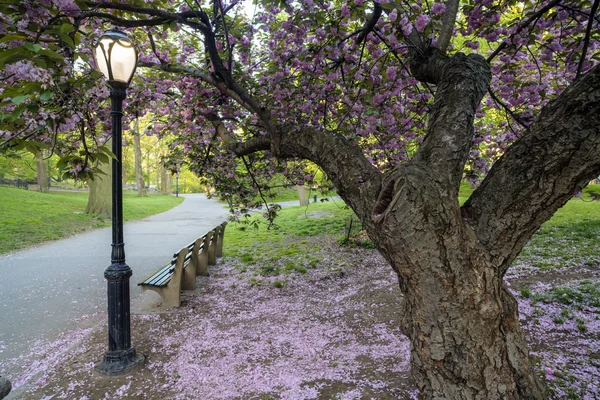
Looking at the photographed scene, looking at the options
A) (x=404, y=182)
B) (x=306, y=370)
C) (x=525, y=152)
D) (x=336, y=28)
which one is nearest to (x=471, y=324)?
(x=404, y=182)

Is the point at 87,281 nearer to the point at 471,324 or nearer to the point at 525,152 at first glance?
the point at 471,324

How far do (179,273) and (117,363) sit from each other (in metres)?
1.59

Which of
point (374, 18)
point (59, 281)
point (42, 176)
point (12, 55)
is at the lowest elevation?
point (59, 281)

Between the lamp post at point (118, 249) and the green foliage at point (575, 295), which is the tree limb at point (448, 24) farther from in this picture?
the green foliage at point (575, 295)

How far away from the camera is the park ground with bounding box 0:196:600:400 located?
9.58 ft

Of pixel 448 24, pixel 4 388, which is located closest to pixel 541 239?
pixel 448 24

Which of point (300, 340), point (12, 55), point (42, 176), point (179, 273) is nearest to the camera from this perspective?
point (12, 55)

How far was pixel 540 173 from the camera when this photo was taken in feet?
6.49

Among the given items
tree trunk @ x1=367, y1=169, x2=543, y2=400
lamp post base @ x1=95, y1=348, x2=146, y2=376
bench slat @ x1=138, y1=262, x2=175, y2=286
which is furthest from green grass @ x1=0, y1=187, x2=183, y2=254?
tree trunk @ x1=367, y1=169, x2=543, y2=400

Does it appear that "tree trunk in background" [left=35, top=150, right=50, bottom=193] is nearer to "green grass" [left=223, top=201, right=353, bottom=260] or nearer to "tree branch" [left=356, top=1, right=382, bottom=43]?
"green grass" [left=223, top=201, right=353, bottom=260]

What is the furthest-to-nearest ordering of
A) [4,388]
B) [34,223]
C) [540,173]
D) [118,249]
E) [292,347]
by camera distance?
[34,223] → [292,347] → [118,249] → [4,388] → [540,173]

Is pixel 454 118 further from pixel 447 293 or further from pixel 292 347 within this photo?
pixel 292 347

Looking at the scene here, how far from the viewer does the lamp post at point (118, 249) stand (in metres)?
3.14

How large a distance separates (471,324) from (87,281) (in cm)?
666
